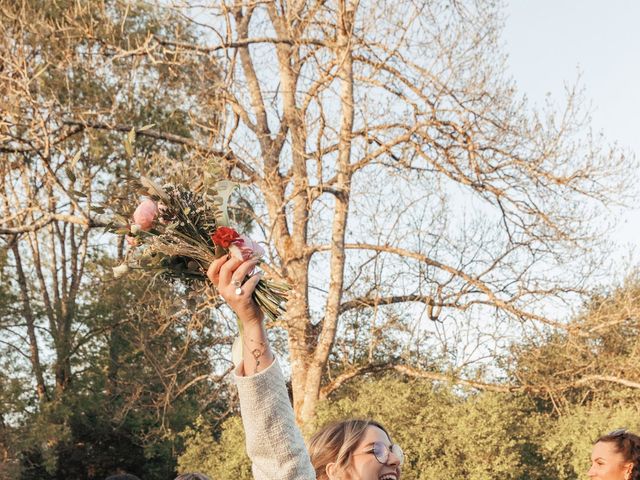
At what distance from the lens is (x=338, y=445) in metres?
3.22

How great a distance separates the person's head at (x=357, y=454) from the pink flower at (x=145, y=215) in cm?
105

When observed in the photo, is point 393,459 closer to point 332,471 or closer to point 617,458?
point 332,471

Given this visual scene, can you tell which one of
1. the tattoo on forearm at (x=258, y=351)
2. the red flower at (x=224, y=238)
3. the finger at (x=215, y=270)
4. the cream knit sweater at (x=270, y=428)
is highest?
the red flower at (x=224, y=238)

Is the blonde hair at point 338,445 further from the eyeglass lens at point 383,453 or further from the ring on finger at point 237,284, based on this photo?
the ring on finger at point 237,284

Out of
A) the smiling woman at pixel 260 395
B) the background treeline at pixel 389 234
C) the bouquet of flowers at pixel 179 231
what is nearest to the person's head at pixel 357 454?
the bouquet of flowers at pixel 179 231

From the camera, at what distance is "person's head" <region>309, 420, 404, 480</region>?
3.12 meters

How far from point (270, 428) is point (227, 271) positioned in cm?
39

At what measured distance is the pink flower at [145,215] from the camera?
2.74 meters

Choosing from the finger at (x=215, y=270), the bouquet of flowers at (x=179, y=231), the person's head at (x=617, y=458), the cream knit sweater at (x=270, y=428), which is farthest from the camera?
the person's head at (x=617, y=458)

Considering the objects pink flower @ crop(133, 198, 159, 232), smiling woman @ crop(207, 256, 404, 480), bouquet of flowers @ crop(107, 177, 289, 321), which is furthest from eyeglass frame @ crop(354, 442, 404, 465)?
pink flower @ crop(133, 198, 159, 232)

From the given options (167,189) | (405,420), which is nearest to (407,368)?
(405,420)

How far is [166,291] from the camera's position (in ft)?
52.1

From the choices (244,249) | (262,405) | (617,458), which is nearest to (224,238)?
(244,249)

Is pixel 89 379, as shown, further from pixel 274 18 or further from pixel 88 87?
pixel 274 18
